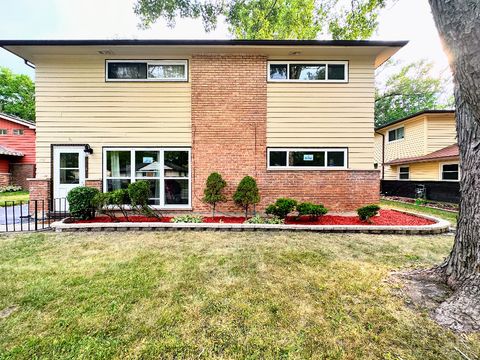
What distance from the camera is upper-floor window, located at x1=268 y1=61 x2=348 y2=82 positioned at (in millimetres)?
7672

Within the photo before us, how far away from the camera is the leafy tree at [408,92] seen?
25891mm

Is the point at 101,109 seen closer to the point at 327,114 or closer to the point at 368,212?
the point at 327,114

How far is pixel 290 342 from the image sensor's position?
2.09 m

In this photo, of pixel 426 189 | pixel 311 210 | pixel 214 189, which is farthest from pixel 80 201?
pixel 426 189

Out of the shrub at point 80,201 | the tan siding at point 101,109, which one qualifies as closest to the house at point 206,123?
the tan siding at point 101,109

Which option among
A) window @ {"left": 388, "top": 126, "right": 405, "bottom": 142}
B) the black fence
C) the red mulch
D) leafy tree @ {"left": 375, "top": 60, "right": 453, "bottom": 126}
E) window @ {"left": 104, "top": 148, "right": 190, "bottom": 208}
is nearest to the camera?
the red mulch

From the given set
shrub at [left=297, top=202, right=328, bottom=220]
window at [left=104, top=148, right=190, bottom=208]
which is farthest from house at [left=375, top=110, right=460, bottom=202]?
window at [left=104, top=148, right=190, bottom=208]

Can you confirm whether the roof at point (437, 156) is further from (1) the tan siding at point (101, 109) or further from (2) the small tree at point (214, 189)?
(1) the tan siding at point (101, 109)

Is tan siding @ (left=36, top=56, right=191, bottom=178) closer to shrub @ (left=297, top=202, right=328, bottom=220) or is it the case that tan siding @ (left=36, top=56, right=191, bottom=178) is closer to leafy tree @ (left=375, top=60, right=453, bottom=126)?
shrub @ (left=297, top=202, right=328, bottom=220)

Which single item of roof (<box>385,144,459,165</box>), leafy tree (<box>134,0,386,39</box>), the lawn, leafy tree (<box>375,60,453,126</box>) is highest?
leafy tree (<box>375,60,453,126</box>)

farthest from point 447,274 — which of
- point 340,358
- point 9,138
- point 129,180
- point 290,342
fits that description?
point 9,138

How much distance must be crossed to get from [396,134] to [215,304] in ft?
65.5

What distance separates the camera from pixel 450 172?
12508 mm

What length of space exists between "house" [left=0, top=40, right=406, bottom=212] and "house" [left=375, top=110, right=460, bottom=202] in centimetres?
813
